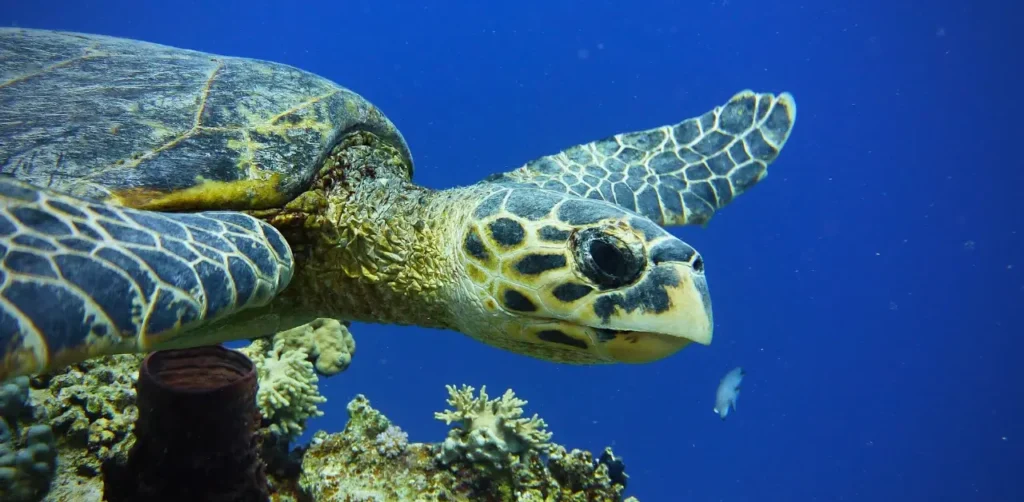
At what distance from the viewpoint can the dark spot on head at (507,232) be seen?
7.09ft

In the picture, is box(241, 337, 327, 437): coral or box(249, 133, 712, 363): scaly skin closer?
box(249, 133, 712, 363): scaly skin

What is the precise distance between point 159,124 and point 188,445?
3.71ft

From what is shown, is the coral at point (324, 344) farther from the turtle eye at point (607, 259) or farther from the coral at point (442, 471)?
the turtle eye at point (607, 259)

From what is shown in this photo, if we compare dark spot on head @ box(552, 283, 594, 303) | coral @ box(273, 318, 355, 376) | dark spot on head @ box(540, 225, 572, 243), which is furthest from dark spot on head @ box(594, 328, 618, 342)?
coral @ box(273, 318, 355, 376)

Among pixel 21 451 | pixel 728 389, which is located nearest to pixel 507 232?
pixel 21 451

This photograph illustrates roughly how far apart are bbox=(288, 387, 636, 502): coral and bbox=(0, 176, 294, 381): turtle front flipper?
4.83ft

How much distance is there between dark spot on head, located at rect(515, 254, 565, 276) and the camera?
2.05 m

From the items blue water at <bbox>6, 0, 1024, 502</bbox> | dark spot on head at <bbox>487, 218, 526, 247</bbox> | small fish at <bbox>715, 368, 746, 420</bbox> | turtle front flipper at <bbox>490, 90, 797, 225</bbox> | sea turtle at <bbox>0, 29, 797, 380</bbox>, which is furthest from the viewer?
blue water at <bbox>6, 0, 1024, 502</bbox>

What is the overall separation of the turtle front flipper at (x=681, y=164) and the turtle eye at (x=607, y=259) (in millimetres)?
1162

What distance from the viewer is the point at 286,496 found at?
254 centimetres

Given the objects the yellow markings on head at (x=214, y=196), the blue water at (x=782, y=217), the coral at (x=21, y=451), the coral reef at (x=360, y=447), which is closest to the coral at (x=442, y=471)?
the coral reef at (x=360, y=447)

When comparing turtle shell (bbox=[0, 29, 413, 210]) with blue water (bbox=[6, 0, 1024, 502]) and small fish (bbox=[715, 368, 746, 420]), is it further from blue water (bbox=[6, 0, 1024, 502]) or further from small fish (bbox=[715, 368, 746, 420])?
blue water (bbox=[6, 0, 1024, 502])

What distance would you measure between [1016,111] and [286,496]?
35.4 m

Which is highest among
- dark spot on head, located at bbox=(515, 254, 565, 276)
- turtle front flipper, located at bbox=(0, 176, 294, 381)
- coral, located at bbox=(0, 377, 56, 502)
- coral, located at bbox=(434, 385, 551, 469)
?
dark spot on head, located at bbox=(515, 254, 565, 276)
